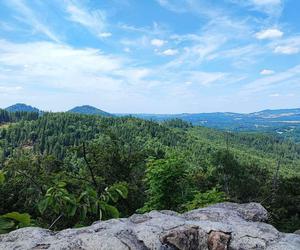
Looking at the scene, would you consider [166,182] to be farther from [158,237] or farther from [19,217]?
[19,217]

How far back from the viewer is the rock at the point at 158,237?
499cm

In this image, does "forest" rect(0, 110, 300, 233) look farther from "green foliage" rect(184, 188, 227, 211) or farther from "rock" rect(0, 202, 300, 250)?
"rock" rect(0, 202, 300, 250)

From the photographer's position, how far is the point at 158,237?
5355 millimetres

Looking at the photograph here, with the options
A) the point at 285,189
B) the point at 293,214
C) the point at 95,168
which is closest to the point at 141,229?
the point at 95,168

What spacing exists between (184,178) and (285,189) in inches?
1579

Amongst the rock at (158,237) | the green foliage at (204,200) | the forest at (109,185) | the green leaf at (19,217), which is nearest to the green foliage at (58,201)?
the forest at (109,185)

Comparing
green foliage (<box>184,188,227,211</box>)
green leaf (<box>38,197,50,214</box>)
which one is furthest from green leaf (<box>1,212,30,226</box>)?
green foliage (<box>184,188,227,211</box>)

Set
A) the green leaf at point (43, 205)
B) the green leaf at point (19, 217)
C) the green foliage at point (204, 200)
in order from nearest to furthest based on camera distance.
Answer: the green leaf at point (19, 217)
the green leaf at point (43, 205)
the green foliage at point (204, 200)

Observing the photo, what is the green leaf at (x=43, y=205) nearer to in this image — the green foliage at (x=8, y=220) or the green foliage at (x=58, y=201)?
the green foliage at (x=58, y=201)

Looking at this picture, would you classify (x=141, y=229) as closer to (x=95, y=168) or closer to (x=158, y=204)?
(x=158, y=204)

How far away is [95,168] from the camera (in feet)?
78.5

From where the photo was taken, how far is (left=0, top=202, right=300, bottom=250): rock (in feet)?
16.4

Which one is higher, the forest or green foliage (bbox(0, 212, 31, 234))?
green foliage (bbox(0, 212, 31, 234))

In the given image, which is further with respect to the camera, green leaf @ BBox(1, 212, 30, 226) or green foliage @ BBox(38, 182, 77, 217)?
green foliage @ BBox(38, 182, 77, 217)
